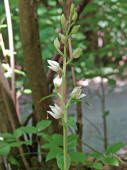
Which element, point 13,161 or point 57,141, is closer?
point 57,141

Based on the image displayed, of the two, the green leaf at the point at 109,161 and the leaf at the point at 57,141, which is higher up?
the leaf at the point at 57,141

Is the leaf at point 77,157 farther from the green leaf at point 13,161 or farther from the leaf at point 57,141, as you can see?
the green leaf at point 13,161

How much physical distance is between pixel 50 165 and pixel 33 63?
1.29ft

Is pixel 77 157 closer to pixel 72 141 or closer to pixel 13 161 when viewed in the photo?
pixel 72 141

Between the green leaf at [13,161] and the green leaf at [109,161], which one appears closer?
the green leaf at [109,161]

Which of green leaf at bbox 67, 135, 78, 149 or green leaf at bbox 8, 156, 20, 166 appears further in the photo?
green leaf at bbox 8, 156, 20, 166

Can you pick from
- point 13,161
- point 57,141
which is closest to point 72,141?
point 57,141

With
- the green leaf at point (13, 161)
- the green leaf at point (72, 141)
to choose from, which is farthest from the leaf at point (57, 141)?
the green leaf at point (13, 161)

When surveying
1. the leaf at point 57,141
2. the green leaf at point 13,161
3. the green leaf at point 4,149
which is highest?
the leaf at point 57,141

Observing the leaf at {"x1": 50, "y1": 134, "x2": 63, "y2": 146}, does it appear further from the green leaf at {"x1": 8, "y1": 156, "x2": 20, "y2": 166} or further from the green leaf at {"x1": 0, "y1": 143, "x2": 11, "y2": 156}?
the green leaf at {"x1": 8, "y1": 156, "x2": 20, "y2": 166}

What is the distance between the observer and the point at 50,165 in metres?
1.00

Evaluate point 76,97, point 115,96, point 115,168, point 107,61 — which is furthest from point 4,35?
point 107,61

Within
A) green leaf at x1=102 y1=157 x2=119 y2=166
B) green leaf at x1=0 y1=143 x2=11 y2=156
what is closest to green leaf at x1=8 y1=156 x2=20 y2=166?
green leaf at x1=0 y1=143 x2=11 y2=156

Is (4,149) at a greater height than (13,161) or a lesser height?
greater
